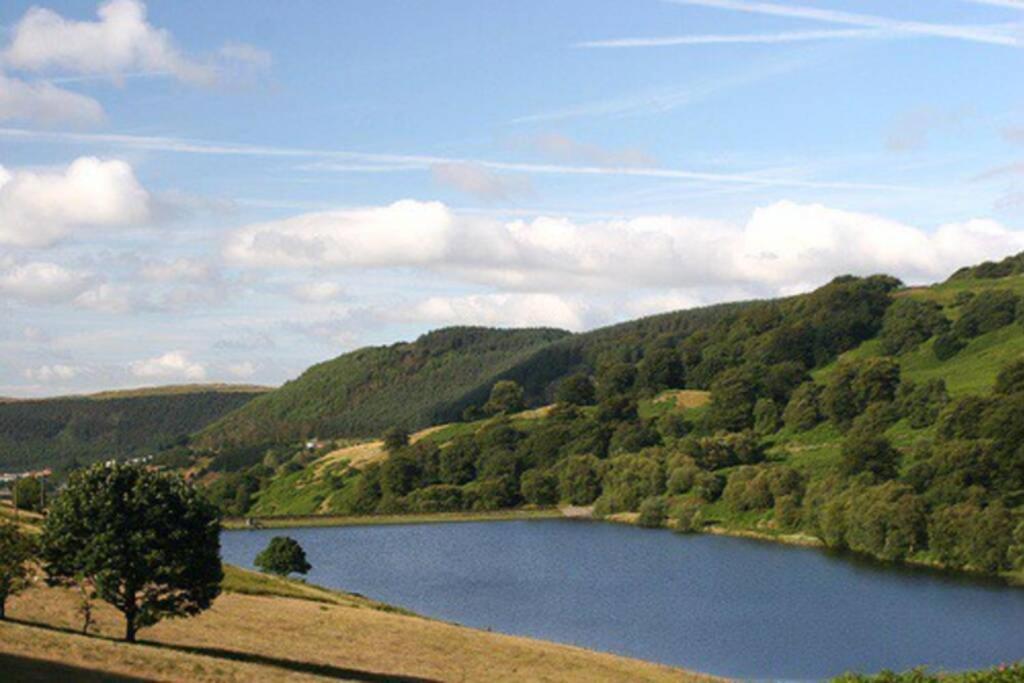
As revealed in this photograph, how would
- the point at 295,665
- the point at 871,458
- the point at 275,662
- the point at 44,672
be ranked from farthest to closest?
the point at 871,458 → the point at 275,662 → the point at 295,665 → the point at 44,672

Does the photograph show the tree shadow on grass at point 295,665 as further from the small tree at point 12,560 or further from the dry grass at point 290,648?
the small tree at point 12,560

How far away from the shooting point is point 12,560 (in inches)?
2448

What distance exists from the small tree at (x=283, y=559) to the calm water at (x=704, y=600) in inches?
373

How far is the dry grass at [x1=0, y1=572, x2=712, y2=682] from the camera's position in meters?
53.8

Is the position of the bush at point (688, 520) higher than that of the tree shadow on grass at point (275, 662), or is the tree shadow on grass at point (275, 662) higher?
the bush at point (688, 520)

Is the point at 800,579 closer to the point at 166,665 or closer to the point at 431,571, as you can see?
the point at 431,571

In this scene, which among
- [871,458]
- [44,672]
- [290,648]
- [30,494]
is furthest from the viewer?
[871,458]

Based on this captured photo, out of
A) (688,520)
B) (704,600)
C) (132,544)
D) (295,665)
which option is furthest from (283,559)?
(688,520)

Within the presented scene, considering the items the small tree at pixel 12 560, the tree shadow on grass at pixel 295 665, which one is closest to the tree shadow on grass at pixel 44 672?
the small tree at pixel 12 560

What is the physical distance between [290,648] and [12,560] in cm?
1663

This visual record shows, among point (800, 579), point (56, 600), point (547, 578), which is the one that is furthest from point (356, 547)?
point (56, 600)

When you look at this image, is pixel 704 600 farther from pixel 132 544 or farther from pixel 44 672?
pixel 44 672

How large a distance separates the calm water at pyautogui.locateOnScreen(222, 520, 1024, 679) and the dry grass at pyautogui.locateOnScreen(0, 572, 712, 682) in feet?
63.6

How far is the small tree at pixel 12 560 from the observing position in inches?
2430
